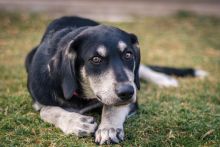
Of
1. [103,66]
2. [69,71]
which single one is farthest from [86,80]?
[103,66]

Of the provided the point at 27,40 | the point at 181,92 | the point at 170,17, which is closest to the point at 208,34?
the point at 170,17

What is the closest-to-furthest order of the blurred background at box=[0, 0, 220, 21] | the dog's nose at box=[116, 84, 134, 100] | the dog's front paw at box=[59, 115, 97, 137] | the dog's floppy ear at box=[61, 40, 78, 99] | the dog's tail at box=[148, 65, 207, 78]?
the dog's nose at box=[116, 84, 134, 100] → the dog's front paw at box=[59, 115, 97, 137] → the dog's floppy ear at box=[61, 40, 78, 99] → the dog's tail at box=[148, 65, 207, 78] → the blurred background at box=[0, 0, 220, 21]

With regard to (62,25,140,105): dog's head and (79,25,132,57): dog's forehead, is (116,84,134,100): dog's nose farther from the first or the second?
(79,25,132,57): dog's forehead

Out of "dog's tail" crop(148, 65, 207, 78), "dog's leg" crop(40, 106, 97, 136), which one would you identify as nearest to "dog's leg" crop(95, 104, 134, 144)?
"dog's leg" crop(40, 106, 97, 136)

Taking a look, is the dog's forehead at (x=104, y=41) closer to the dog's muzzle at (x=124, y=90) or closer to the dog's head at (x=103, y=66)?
the dog's head at (x=103, y=66)

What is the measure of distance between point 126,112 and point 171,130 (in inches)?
20.9

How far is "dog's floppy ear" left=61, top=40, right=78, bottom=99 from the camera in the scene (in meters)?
4.66

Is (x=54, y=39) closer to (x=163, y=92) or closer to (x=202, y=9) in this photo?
(x=163, y=92)

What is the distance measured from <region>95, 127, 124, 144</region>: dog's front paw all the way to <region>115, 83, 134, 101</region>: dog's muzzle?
377 millimetres

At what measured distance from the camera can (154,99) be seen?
6.14 m

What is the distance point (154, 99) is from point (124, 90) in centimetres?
197

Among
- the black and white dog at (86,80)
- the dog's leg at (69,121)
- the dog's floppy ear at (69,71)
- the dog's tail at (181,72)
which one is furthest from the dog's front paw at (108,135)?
the dog's tail at (181,72)

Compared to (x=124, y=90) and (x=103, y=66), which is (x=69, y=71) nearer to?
(x=103, y=66)

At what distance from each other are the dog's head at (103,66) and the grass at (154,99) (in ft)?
1.54
